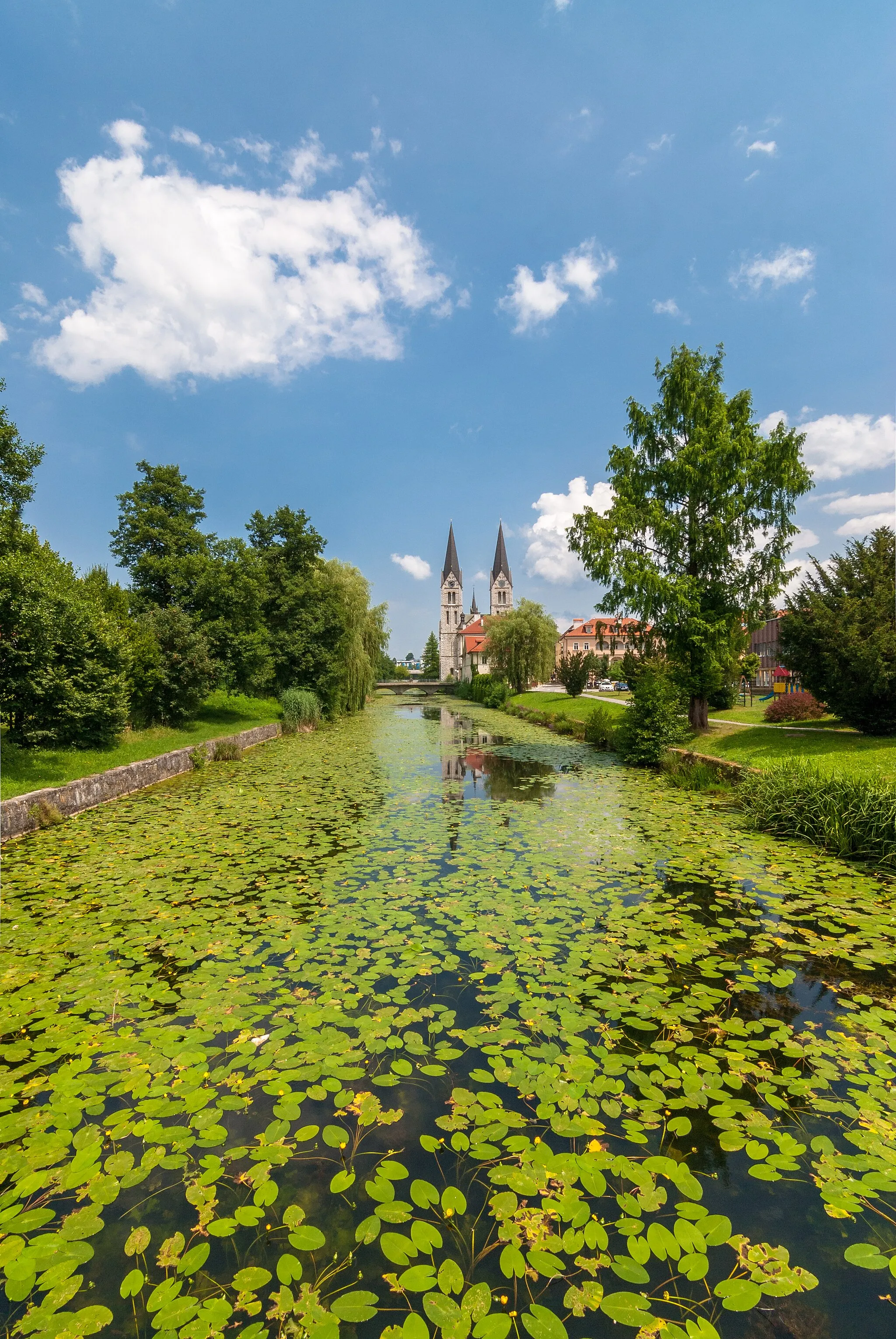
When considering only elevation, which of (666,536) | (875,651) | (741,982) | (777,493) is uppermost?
(777,493)

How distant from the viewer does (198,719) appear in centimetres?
2064

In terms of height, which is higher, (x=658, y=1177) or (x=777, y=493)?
(x=777, y=493)

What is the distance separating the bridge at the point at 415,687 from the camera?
64.2 m

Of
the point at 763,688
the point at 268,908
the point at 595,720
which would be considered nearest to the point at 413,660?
the point at 763,688

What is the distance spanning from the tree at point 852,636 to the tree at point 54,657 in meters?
14.6

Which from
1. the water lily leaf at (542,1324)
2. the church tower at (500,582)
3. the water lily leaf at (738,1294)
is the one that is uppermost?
the church tower at (500,582)

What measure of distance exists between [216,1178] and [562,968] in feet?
8.69

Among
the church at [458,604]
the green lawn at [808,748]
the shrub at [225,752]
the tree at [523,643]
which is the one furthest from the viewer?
the church at [458,604]

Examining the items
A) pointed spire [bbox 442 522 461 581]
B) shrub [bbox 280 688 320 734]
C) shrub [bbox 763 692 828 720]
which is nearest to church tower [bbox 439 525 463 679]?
pointed spire [bbox 442 522 461 581]

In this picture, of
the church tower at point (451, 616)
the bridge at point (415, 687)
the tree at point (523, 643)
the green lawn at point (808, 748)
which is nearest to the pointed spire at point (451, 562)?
the church tower at point (451, 616)

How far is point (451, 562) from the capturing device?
322 feet

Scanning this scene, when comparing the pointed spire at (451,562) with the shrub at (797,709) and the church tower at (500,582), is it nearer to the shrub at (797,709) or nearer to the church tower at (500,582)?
the church tower at (500,582)

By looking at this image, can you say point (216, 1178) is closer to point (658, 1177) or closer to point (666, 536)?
point (658, 1177)

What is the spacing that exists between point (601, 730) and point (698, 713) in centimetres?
312
